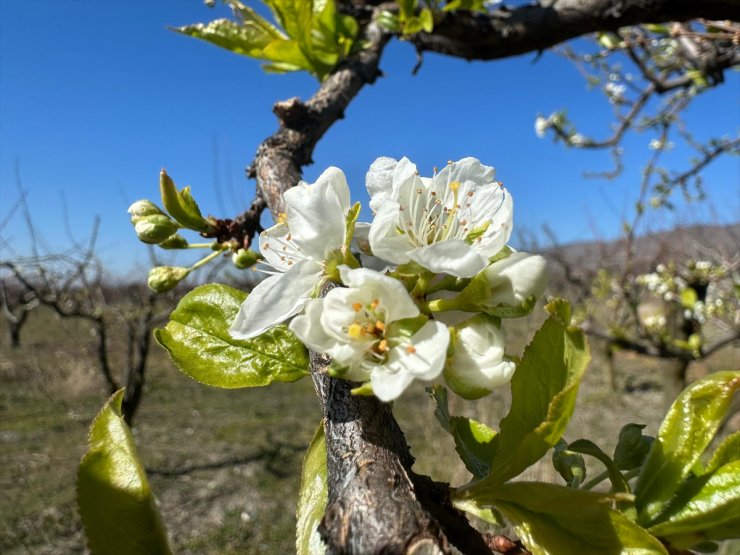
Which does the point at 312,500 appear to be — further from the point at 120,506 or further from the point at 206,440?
the point at 206,440

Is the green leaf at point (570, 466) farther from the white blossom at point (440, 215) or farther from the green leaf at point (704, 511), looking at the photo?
the white blossom at point (440, 215)

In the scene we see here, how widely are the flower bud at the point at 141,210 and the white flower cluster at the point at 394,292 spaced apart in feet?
1.00

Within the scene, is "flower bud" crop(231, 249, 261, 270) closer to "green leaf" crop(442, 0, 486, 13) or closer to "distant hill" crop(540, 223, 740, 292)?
"green leaf" crop(442, 0, 486, 13)

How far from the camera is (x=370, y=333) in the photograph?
50 cm

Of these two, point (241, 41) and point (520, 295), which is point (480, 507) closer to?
point (520, 295)

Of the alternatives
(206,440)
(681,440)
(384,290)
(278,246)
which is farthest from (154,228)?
(206,440)

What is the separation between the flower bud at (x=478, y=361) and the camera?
0.47 m

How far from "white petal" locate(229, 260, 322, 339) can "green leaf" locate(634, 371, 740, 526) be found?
0.36 meters

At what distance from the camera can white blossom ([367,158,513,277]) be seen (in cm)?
47

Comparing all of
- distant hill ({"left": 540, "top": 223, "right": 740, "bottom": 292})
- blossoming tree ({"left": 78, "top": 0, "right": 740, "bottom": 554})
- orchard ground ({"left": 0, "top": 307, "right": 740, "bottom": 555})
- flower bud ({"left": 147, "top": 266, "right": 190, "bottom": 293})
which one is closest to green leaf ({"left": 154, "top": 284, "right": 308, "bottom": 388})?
blossoming tree ({"left": 78, "top": 0, "right": 740, "bottom": 554})

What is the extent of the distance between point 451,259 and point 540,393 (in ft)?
0.45

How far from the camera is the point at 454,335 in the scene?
0.50m

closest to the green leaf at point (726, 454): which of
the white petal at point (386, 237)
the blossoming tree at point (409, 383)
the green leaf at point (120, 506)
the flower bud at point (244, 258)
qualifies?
the blossoming tree at point (409, 383)

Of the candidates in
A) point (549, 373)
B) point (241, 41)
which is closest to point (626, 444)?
point (549, 373)
